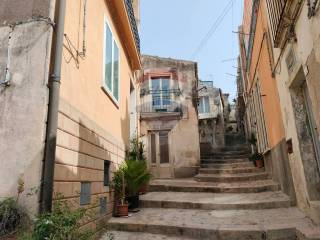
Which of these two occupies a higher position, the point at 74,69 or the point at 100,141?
the point at 74,69

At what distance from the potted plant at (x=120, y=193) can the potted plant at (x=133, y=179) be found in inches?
10.4

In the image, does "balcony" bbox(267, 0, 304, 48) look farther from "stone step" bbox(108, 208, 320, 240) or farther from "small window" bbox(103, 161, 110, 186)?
"small window" bbox(103, 161, 110, 186)

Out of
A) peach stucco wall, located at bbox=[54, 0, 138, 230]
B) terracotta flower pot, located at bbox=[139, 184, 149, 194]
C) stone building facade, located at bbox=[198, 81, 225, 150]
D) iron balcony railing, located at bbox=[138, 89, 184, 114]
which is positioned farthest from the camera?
stone building facade, located at bbox=[198, 81, 225, 150]

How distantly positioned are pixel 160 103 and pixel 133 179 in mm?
7035

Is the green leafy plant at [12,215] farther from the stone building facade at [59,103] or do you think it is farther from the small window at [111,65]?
the small window at [111,65]

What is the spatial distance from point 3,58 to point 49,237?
2.24 m

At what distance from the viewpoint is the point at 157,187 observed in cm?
841

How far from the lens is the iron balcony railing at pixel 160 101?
41.6 feet

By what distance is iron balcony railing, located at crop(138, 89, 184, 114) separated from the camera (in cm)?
1268

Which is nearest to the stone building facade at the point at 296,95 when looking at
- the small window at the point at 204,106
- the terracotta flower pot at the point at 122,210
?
the terracotta flower pot at the point at 122,210

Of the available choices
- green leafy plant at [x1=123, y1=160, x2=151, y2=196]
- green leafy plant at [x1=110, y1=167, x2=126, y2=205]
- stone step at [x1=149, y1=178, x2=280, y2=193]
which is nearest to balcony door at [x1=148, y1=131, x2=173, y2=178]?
stone step at [x1=149, y1=178, x2=280, y2=193]

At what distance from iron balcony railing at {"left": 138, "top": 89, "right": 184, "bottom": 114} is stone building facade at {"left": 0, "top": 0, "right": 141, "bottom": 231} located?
7.31 meters

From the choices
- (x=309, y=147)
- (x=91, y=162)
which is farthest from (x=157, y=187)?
(x=309, y=147)

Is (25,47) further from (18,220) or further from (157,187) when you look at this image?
(157,187)
